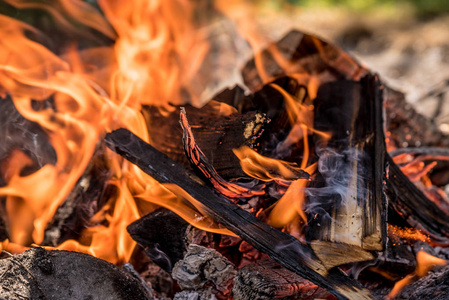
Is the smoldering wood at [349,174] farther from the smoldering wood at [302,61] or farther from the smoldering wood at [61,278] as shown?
the smoldering wood at [61,278]

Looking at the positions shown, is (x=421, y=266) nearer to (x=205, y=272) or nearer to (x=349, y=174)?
(x=349, y=174)

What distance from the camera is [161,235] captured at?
1888 millimetres

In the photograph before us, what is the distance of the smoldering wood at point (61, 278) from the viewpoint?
4.48 ft

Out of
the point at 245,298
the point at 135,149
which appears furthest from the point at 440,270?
the point at 135,149

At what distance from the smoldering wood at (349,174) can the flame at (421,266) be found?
1.49 feet

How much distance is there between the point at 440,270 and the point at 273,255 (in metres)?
0.86

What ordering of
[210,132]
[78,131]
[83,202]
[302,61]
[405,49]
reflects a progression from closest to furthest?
1. [210,132]
2. [83,202]
3. [78,131]
4. [302,61]
5. [405,49]

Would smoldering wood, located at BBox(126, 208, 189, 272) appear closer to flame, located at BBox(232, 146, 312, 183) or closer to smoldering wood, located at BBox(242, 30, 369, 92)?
flame, located at BBox(232, 146, 312, 183)

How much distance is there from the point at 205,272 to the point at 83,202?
85 cm

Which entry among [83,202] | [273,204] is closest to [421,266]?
[273,204]

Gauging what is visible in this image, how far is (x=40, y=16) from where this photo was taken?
3.50 metres

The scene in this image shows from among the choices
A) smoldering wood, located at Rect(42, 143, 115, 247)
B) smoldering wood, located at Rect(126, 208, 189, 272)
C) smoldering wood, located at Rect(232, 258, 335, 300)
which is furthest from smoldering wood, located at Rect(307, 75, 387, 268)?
smoldering wood, located at Rect(42, 143, 115, 247)

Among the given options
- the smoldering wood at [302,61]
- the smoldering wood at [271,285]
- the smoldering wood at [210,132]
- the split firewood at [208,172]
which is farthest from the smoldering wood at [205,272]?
the smoldering wood at [302,61]

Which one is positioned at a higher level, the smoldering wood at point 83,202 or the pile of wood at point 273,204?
the pile of wood at point 273,204
